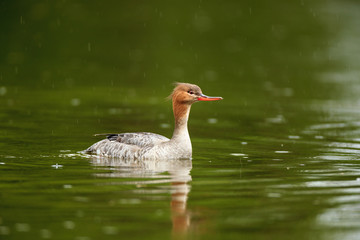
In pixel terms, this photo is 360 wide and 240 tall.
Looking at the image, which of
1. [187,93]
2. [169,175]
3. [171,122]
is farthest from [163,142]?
[171,122]

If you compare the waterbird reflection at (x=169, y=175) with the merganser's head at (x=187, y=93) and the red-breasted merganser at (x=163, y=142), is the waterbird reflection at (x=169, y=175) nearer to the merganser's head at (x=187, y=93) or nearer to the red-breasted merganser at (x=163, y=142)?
the red-breasted merganser at (x=163, y=142)

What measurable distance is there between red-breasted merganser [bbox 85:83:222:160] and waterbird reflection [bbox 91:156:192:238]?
0.14 meters

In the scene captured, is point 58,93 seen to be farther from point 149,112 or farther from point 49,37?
point 49,37

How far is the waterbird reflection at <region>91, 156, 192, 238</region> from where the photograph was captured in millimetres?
9586

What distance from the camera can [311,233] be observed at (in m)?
9.04

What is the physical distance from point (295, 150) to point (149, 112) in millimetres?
5887

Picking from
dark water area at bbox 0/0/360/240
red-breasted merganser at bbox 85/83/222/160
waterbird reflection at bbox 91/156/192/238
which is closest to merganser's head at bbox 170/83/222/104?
red-breasted merganser at bbox 85/83/222/160

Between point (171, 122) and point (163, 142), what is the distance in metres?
4.87

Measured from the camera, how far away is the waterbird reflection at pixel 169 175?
31.4 ft

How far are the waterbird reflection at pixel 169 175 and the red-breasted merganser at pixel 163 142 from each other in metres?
0.14

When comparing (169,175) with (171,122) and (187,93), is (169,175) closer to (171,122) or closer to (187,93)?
(187,93)

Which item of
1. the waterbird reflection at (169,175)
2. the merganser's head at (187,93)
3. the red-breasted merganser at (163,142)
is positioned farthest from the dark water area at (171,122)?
the merganser's head at (187,93)

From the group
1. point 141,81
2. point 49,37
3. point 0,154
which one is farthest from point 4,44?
point 0,154

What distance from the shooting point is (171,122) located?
18.9 m
